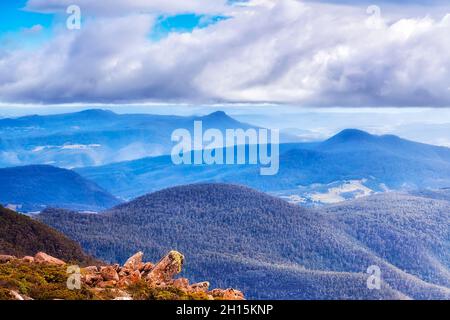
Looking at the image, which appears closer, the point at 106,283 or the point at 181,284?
the point at 106,283

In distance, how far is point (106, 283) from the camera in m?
48.2

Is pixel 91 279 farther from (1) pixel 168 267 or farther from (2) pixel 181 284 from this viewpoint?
(2) pixel 181 284

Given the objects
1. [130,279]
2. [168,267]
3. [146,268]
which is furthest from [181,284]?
[130,279]

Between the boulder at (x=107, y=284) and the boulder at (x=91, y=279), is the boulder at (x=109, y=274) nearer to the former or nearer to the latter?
the boulder at (x=91, y=279)

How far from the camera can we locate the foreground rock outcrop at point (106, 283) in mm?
43312

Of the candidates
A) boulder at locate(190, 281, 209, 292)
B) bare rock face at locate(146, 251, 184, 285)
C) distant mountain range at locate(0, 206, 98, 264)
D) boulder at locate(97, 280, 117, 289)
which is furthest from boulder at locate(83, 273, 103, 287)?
distant mountain range at locate(0, 206, 98, 264)

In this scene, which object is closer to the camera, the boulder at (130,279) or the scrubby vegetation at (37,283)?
the scrubby vegetation at (37,283)

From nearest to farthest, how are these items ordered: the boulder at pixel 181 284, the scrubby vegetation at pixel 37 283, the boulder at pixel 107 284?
the scrubby vegetation at pixel 37 283 → the boulder at pixel 107 284 → the boulder at pixel 181 284

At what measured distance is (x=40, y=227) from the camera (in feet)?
524

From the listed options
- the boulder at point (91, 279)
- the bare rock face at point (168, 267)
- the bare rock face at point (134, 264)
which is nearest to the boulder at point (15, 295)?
the boulder at point (91, 279)
